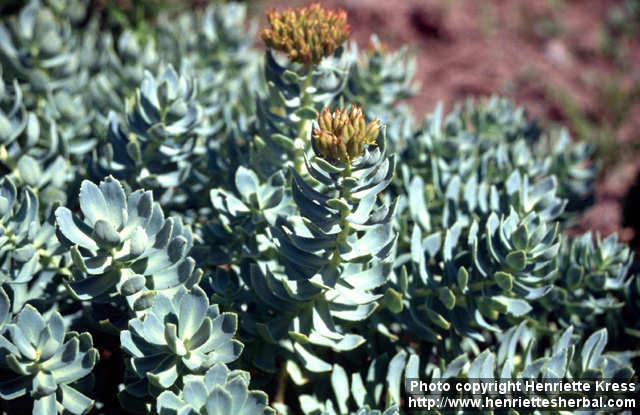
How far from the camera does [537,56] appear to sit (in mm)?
5023

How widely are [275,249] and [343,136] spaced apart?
1.80 feet

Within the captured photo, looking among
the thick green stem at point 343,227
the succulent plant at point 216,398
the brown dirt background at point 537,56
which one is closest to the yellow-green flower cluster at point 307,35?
the thick green stem at point 343,227

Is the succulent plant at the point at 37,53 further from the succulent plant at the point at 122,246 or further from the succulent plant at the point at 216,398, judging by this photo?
the succulent plant at the point at 216,398

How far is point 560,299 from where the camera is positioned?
2236mm

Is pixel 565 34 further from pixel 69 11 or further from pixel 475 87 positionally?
pixel 69 11

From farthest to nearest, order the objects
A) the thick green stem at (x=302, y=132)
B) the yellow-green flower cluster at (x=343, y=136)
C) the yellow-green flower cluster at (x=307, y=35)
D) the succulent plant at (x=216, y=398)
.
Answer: the thick green stem at (x=302, y=132) < the yellow-green flower cluster at (x=307, y=35) < the yellow-green flower cluster at (x=343, y=136) < the succulent plant at (x=216, y=398)

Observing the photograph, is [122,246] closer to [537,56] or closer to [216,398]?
[216,398]

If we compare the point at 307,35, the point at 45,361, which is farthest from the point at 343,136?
the point at 45,361

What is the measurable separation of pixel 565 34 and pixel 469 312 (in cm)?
387

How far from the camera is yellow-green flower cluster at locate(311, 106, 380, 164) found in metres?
1.65

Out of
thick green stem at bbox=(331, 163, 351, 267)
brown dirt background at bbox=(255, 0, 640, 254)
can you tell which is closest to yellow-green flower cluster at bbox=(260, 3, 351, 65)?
thick green stem at bbox=(331, 163, 351, 267)

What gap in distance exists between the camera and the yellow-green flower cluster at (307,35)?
1936 mm

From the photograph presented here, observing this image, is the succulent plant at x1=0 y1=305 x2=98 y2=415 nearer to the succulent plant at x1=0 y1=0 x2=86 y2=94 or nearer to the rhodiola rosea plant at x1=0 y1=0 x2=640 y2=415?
the rhodiola rosea plant at x1=0 y1=0 x2=640 y2=415

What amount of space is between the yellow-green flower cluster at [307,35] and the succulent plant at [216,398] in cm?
90
